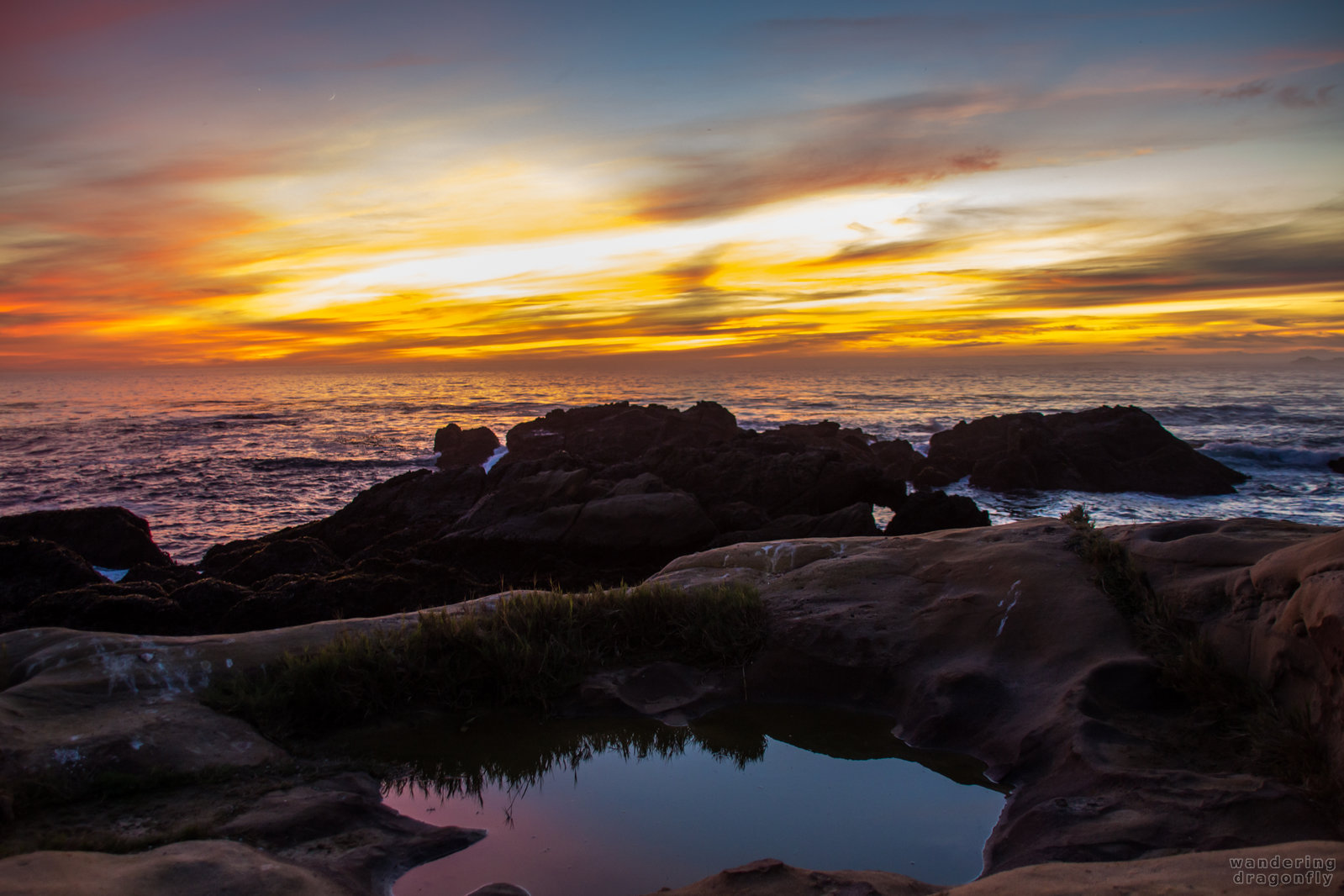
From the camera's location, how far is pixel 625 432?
29875 millimetres

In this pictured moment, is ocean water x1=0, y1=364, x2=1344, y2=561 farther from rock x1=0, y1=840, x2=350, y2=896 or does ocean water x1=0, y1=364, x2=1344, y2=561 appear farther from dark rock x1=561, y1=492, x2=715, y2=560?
rock x1=0, y1=840, x2=350, y2=896

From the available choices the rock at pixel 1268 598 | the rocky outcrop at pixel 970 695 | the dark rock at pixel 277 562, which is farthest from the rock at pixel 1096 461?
the dark rock at pixel 277 562

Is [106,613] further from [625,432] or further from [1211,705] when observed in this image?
[625,432]

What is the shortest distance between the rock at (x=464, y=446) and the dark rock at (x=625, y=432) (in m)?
4.65

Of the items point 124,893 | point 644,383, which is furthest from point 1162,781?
point 644,383

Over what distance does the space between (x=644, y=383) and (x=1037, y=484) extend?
92332 mm

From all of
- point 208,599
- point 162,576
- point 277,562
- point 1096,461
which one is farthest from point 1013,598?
point 1096,461

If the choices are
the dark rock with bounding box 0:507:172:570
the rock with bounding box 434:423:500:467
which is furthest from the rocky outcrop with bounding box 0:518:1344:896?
the rock with bounding box 434:423:500:467

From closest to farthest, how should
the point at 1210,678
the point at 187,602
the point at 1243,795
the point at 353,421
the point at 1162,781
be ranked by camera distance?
the point at 1243,795 → the point at 1162,781 → the point at 1210,678 → the point at 187,602 → the point at 353,421

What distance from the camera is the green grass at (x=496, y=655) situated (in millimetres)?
6328

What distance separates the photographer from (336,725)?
631cm

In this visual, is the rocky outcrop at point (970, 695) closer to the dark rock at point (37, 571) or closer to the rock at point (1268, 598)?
the rock at point (1268, 598)

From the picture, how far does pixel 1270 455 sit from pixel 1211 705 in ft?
116

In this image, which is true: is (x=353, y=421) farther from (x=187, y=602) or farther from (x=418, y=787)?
(x=418, y=787)
